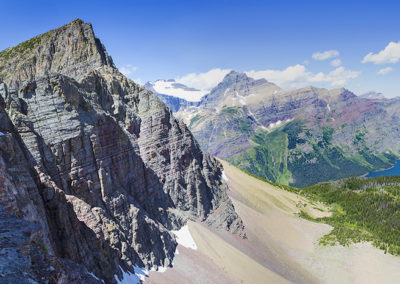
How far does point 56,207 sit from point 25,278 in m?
19.3

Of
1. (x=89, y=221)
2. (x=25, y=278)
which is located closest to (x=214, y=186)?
(x=89, y=221)

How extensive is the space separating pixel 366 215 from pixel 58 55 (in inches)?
5273

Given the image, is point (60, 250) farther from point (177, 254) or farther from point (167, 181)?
point (167, 181)

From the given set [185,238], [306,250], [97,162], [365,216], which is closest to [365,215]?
[365,216]

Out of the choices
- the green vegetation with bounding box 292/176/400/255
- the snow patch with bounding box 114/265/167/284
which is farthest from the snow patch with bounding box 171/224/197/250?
the green vegetation with bounding box 292/176/400/255

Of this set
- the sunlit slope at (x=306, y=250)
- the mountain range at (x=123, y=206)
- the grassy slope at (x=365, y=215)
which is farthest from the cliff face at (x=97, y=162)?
the grassy slope at (x=365, y=215)

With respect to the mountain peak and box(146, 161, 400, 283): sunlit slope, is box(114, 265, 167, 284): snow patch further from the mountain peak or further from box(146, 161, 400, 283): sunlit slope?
the mountain peak

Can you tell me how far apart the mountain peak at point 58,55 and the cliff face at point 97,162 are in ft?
1.14

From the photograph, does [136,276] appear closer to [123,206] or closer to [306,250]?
[123,206]

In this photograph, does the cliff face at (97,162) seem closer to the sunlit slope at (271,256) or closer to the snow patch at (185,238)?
the snow patch at (185,238)

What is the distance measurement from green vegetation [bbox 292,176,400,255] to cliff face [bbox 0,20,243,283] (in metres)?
46.1

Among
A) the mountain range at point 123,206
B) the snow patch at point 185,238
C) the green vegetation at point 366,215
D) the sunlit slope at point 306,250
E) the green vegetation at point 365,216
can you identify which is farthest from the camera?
the green vegetation at point 366,215

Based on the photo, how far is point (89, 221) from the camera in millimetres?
35062

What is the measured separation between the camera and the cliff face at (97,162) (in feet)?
99.7
